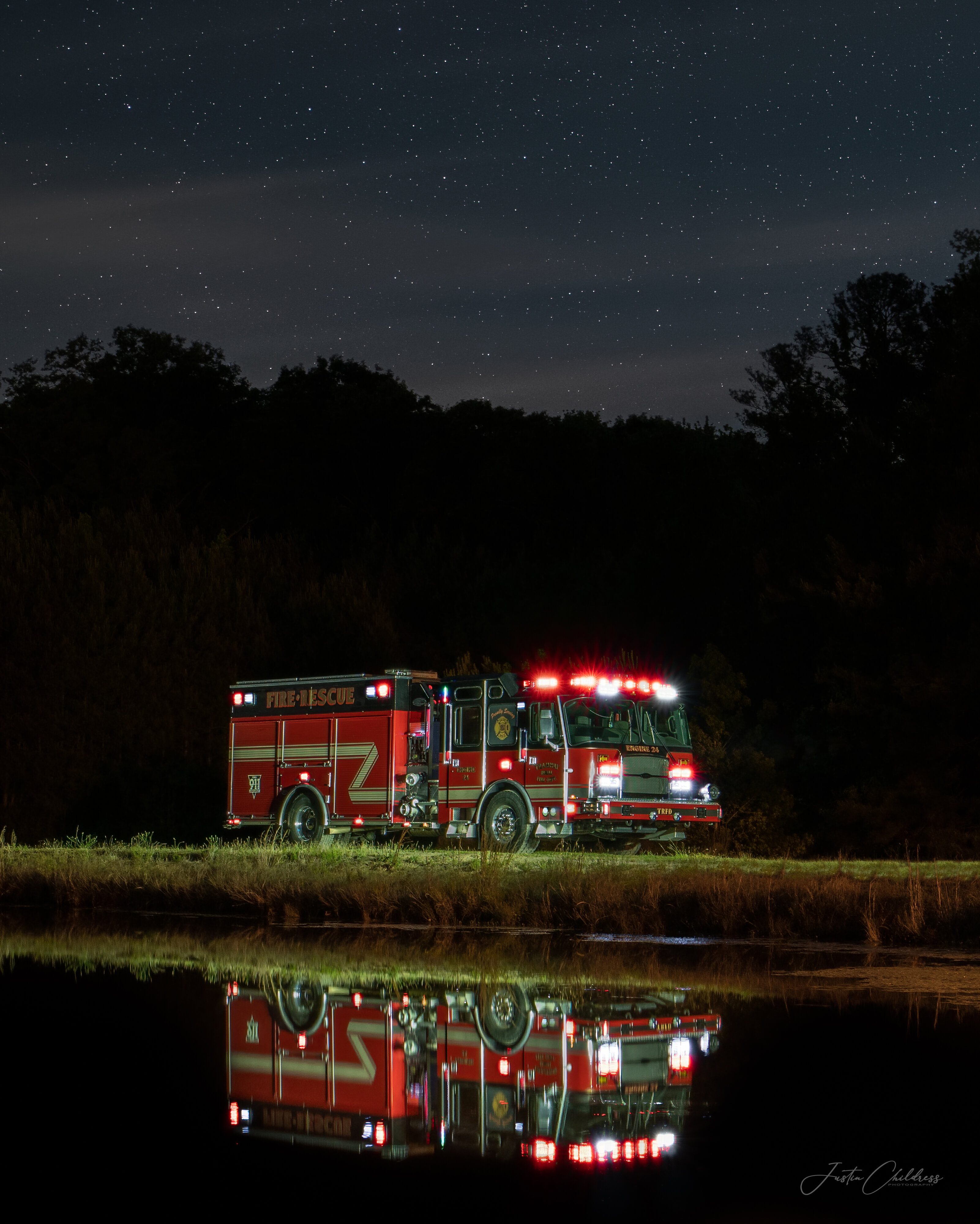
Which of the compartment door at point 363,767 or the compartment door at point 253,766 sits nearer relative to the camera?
the compartment door at point 363,767

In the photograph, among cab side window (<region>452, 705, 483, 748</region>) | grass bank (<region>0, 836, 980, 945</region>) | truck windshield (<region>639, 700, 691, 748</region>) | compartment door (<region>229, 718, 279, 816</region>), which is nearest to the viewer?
grass bank (<region>0, 836, 980, 945</region>)

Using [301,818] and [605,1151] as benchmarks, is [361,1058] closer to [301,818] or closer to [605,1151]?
[605,1151]

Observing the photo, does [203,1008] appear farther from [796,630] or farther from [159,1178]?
[796,630]

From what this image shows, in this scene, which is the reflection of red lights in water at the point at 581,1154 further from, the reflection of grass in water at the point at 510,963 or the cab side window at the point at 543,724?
the cab side window at the point at 543,724

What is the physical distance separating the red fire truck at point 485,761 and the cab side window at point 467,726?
0.8 inches

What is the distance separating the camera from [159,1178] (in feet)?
18.4

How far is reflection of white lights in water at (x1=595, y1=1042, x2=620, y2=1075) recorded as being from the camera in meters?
7.22

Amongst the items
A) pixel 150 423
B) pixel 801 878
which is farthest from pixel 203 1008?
pixel 150 423

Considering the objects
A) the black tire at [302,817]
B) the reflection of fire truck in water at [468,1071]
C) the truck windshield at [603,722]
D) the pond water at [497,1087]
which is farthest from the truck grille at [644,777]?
the reflection of fire truck in water at [468,1071]

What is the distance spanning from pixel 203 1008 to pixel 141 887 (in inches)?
328

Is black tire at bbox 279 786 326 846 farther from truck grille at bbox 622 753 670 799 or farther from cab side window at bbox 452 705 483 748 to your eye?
truck grille at bbox 622 753 670 799

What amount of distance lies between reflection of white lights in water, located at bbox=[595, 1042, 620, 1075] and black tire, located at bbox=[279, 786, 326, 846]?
18.4 metres

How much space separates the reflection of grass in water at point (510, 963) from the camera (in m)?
10.1

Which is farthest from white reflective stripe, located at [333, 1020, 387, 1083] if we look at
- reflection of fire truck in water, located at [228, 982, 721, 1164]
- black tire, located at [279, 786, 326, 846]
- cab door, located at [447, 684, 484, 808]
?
black tire, located at [279, 786, 326, 846]
